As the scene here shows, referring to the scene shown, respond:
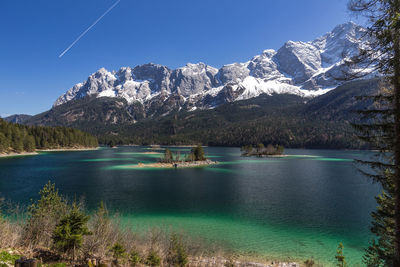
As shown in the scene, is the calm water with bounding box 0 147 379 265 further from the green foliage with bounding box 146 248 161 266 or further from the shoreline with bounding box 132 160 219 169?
the shoreline with bounding box 132 160 219 169

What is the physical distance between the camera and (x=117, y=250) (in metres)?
13.1

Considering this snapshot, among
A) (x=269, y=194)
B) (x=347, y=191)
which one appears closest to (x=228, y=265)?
(x=269, y=194)

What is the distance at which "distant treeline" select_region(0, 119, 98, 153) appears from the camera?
393 feet

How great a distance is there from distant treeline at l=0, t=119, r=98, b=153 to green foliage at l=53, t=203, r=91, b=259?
421 ft

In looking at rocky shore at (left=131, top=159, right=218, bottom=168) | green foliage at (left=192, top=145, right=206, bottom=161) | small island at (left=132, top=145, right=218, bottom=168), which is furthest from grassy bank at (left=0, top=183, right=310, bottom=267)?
green foliage at (left=192, top=145, right=206, bottom=161)

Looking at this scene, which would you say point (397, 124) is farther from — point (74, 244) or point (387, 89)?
point (74, 244)

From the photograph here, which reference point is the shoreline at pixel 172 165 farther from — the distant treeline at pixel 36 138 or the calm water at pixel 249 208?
the distant treeline at pixel 36 138

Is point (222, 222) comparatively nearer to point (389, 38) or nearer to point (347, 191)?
point (389, 38)

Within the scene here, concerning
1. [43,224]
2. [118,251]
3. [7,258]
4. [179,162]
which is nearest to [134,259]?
[118,251]

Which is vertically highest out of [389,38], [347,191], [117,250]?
[389,38]

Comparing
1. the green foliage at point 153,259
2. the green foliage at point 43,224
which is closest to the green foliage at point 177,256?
the green foliage at point 153,259

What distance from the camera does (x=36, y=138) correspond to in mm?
156000

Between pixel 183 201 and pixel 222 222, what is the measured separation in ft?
39.7

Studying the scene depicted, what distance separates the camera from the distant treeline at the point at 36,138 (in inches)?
4715
